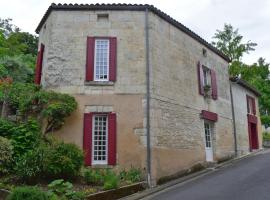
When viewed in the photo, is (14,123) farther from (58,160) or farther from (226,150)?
(226,150)

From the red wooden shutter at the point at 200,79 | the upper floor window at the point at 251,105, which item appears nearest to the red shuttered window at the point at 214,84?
the red wooden shutter at the point at 200,79

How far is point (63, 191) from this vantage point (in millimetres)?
8977

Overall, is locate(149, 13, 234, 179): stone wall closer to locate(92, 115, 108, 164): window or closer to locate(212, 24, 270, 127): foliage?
locate(92, 115, 108, 164): window

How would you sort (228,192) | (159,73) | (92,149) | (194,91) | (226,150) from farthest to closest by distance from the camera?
(226,150)
(194,91)
(159,73)
(92,149)
(228,192)

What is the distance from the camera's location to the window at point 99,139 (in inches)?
476

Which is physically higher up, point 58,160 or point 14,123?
point 14,123

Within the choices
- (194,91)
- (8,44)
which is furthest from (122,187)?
(8,44)

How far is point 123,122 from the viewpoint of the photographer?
40.6 feet

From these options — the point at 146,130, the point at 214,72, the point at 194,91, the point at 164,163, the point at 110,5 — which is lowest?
the point at 164,163

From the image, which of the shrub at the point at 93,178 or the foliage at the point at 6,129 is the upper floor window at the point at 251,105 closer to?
the shrub at the point at 93,178

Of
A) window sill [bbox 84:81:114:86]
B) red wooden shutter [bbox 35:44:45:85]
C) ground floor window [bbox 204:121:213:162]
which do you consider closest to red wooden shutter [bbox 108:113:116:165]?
window sill [bbox 84:81:114:86]

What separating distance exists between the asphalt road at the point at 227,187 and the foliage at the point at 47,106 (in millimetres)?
4231

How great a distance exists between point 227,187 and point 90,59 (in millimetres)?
6786

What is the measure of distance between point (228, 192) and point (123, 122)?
4.51 metres
